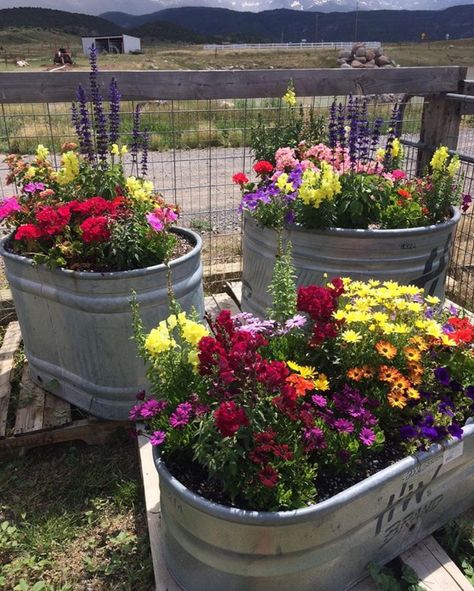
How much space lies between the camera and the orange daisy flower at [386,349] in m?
1.86

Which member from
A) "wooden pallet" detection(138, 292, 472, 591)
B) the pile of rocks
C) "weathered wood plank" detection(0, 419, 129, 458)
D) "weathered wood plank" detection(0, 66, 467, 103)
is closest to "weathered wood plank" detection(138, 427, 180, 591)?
"wooden pallet" detection(138, 292, 472, 591)

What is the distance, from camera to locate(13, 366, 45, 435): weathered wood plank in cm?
268

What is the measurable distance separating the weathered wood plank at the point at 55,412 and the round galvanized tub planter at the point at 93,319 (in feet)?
0.13

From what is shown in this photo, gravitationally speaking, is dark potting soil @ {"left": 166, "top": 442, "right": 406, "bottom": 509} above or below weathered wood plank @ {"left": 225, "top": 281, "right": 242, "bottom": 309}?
above

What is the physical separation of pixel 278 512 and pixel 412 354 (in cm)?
A: 74

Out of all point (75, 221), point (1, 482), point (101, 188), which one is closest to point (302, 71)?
point (101, 188)

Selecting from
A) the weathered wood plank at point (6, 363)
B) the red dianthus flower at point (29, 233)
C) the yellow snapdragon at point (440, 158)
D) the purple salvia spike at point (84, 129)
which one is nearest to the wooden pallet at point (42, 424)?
the weathered wood plank at point (6, 363)

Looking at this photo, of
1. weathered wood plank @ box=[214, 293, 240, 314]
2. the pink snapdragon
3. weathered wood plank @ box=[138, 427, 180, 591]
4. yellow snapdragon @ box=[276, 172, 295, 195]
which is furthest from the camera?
weathered wood plank @ box=[214, 293, 240, 314]

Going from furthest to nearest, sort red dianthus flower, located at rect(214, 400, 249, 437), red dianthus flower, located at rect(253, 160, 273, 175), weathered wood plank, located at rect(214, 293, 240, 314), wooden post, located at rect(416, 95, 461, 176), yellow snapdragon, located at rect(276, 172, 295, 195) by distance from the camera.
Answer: wooden post, located at rect(416, 95, 461, 176) → weathered wood plank, located at rect(214, 293, 240, 314) → red dianthus flower, located at rect(253, 160, 273, 175) → yellow snapdragon, located at rect(276, 172, 295, 195) → red dianthus flower, located at rect(214, 400, 249, 437)

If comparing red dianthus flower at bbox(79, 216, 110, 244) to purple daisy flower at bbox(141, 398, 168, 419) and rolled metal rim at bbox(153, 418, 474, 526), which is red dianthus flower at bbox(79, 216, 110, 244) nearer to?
purple daisy flower at bbox(141, 398, 168, 419)

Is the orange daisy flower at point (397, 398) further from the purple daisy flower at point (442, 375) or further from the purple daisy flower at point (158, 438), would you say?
the purple daisy flower at point (158, 438)

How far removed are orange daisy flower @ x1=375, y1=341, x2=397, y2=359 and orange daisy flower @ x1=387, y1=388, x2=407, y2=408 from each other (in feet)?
0.38

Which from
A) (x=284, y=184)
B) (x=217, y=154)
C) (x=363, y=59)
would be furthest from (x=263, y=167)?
(x=363, y=59)

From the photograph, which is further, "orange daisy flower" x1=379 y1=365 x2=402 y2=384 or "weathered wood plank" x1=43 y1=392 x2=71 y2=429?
"weathered wood plank" x1=43 y1=392 x2=71 y2=429
